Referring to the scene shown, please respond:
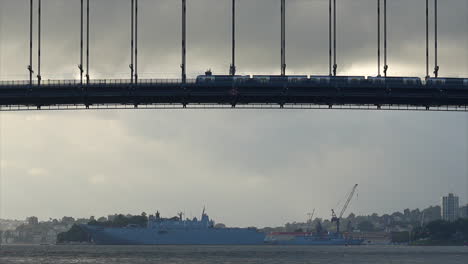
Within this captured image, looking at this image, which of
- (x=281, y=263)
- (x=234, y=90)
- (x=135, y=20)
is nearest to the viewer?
(x=234, y=90)

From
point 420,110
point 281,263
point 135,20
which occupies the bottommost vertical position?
point 281,263

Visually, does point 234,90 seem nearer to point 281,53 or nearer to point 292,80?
point 292,80

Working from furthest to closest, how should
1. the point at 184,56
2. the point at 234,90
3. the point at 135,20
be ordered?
the point at 135,20
the point at 184,56
the point at 234,90

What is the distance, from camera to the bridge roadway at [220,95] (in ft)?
→ 310

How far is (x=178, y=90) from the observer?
95000 millimetres

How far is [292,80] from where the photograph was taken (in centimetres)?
9700

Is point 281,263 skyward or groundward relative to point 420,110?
groundward

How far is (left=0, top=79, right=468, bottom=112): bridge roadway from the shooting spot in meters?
94.6

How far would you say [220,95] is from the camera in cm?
9438

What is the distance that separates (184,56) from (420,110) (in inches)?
831

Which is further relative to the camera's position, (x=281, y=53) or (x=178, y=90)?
(x=281, y=53)

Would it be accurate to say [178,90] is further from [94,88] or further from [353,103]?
[353,103]

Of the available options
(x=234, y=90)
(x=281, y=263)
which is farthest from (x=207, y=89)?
(x=281, y=263)

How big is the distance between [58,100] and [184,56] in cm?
1234
